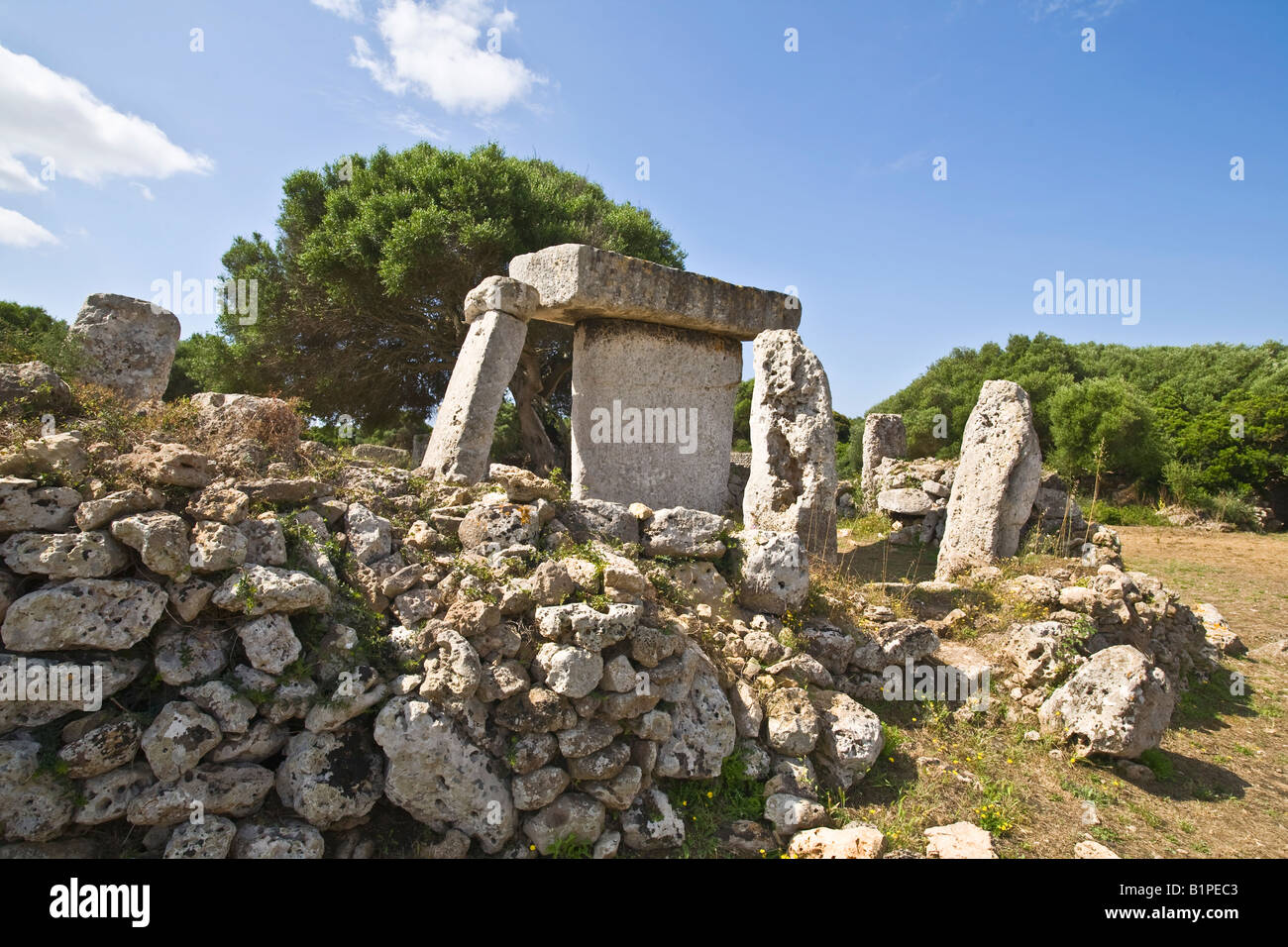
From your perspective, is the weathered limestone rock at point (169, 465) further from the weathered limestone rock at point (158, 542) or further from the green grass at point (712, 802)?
the green grass at point (712, 802)

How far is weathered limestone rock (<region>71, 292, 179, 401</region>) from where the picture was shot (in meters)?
5.18

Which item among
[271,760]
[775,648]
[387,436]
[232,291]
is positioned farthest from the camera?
[387,436]

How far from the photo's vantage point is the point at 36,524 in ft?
10.9

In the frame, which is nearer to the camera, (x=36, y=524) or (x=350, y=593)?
(x=36, y=524)

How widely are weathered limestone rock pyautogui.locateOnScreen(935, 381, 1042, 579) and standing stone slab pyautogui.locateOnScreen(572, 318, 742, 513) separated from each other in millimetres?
2575

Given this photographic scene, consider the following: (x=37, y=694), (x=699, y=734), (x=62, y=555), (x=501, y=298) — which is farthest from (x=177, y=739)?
(x=501, y=298)

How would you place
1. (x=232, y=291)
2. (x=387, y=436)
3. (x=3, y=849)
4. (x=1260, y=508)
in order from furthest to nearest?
1. (x=387, y=436)
2. (x=1260, y=508)
3. (x=232, y=291)
4. (x=3, y=849)

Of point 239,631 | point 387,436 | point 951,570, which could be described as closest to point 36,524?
point 239,631

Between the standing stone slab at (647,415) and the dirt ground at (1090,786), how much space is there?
11.0 feet

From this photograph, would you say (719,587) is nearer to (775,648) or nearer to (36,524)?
(775,648)

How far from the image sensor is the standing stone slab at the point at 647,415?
767 cm

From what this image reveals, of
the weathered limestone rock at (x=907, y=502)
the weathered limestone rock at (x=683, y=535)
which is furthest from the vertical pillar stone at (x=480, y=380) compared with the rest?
the weathered limestone rock at (x=907, y=502)

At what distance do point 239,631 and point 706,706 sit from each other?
96.5 inches

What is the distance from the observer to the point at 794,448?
661 centimetres
